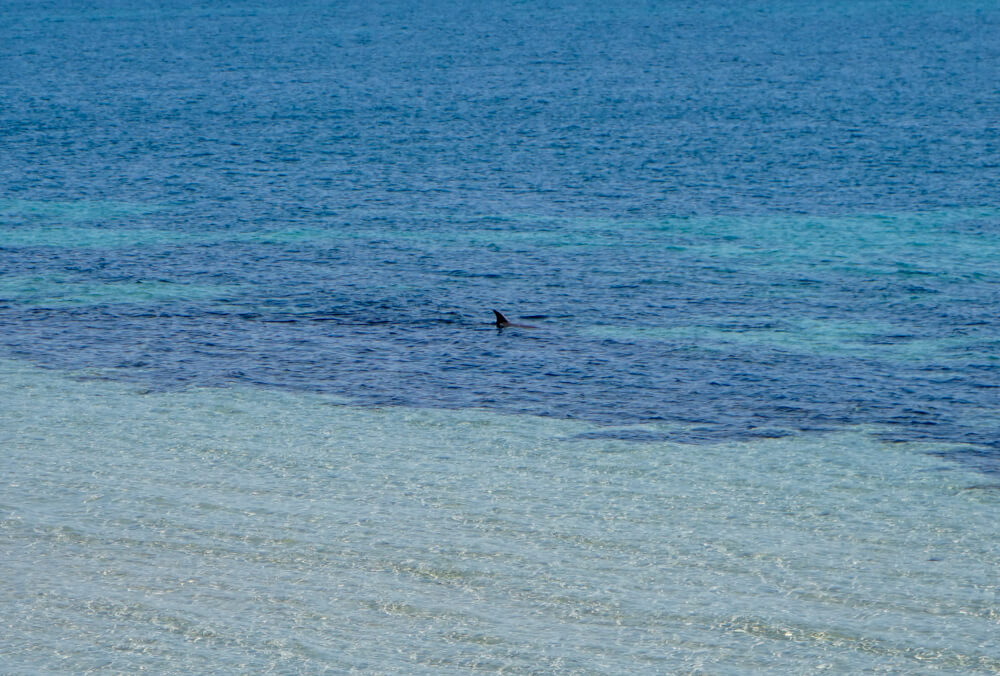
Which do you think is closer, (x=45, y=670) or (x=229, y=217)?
(x=45, y=670)

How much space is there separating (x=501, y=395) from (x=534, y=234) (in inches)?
404

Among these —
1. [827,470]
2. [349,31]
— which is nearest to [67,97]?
[349,31]

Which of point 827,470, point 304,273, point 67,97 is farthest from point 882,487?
point 67,97

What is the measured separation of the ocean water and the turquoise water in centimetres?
4

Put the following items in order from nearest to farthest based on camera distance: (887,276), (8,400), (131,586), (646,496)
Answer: (131,586) < (646,496) < (8,400) < (887,276)

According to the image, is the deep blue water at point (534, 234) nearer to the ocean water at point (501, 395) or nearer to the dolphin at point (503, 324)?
the ocean water at point (501, 395)

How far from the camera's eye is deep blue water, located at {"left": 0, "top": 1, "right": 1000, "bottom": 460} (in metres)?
19.4

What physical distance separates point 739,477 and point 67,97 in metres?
40.3

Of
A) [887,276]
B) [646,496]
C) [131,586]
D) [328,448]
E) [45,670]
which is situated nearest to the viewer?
[45,670]

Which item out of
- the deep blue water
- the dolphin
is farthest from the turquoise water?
the dolphin

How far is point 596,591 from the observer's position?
12.7 m

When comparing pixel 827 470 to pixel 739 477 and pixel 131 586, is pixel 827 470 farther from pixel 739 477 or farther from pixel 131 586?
pixel 131 586

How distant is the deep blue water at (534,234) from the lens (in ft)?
63.6

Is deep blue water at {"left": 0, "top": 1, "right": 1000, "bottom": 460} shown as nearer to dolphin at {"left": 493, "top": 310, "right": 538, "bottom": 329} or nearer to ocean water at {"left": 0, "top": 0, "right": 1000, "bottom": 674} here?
ocean water at {"left": 0, "top": 0, "right": 1000, "bottom": 674}
